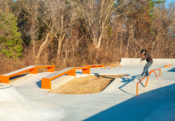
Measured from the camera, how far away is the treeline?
19516mm

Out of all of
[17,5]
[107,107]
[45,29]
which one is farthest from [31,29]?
[107,107]

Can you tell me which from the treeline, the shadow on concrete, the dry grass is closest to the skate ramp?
the treeline

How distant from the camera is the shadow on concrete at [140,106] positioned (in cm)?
495

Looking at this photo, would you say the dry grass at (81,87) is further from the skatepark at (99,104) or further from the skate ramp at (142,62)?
the skate ramp at (142,62)

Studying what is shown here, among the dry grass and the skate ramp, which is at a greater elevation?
the skate ramp

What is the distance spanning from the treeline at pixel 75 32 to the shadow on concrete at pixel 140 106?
12.0 m

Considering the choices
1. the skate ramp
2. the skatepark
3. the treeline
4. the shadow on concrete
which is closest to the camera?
the skatepark

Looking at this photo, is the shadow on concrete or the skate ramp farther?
the skate ramp

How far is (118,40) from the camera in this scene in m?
28.8

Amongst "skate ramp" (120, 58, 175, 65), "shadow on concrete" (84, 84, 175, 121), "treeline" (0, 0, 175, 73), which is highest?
"treeline" (0, 0, 175, 73)

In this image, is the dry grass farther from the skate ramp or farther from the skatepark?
the skate ramp

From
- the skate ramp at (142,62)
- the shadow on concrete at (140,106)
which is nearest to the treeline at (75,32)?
the skate ramp at (142,62)

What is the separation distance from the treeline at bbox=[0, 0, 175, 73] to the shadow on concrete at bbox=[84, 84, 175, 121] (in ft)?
39.5

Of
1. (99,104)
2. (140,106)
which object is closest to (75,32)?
(99,104)
